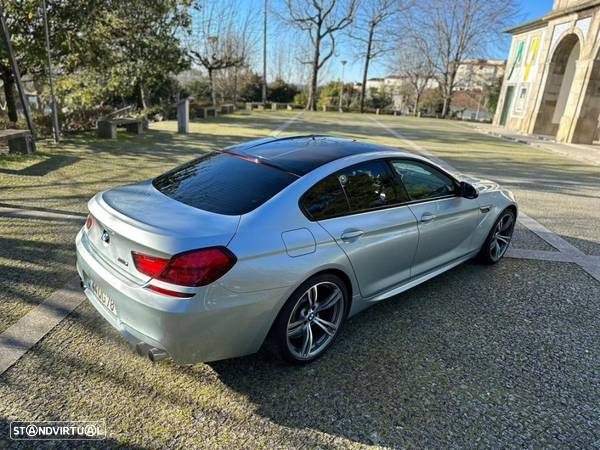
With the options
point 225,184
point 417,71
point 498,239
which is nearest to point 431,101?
point 417,71

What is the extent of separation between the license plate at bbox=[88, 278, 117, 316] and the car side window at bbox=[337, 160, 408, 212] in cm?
172

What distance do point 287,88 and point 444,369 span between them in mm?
48900

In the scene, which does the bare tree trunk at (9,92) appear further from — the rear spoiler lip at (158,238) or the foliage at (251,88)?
the foliage at (251,88)

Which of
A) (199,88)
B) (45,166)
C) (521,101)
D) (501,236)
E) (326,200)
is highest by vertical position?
(521,101)

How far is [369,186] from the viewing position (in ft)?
10.4

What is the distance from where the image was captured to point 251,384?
2.58 metres

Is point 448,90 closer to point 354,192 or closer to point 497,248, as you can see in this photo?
point 497,248

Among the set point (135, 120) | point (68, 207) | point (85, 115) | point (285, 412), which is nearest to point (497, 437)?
→ point (285, 412)

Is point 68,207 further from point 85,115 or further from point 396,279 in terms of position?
point 85,115

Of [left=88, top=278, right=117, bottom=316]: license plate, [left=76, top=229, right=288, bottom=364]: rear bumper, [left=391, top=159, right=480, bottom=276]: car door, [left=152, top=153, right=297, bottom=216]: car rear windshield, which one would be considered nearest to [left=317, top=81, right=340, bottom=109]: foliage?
[left=391, top=159, right=480, bottom=276]: car door

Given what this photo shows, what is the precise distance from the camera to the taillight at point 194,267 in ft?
7.04

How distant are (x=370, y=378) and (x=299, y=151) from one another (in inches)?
71.2

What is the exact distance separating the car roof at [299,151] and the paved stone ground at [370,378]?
138cm

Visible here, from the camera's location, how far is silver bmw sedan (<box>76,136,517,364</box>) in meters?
2.19
